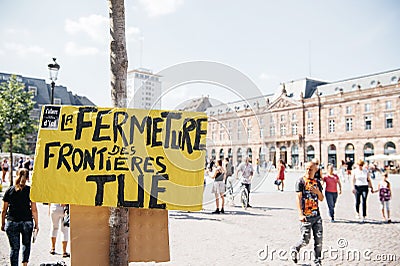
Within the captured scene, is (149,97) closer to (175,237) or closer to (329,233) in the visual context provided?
(175,237)

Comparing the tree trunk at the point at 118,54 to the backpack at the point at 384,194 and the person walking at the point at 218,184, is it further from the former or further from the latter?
the backpack at the point at 384,194

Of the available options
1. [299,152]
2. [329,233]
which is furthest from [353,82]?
[329,233]

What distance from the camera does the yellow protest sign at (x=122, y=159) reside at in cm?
398

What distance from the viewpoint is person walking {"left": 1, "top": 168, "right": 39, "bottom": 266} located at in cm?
510

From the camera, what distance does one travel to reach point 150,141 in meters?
4.08

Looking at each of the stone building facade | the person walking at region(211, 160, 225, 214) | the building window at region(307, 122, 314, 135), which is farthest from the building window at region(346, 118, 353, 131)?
the person walking at region(211, 160, 225, 214)

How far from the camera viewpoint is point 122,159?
4.05m

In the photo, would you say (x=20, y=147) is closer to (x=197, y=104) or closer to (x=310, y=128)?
(x=310, y=128)

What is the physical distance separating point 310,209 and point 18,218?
181 inches

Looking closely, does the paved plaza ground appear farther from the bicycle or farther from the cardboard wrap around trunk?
the bicycle

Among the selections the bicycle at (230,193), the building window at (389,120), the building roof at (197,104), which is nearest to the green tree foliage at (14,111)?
the bicycle at (230,193)

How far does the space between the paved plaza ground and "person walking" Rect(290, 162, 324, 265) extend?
0.65 metres

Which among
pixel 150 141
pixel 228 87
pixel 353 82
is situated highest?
pixel 353 82

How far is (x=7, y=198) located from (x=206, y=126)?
3422mm
